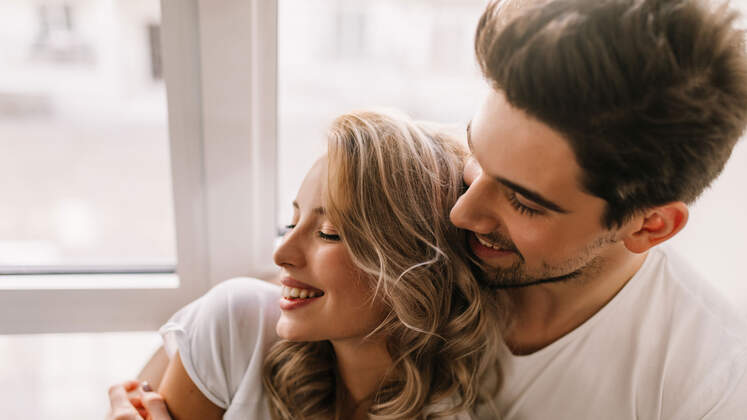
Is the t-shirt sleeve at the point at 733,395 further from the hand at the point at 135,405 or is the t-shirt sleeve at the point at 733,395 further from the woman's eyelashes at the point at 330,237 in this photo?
the hand at the point at 135,405

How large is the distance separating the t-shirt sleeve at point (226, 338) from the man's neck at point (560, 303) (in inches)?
19.5

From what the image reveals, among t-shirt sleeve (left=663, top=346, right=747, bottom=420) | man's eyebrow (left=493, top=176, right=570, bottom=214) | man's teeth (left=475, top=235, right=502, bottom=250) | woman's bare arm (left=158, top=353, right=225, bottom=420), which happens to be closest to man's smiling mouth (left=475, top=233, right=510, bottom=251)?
man's teeth (left=475, top=235, right=502, bottom=250)

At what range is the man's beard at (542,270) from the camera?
850 millimetres

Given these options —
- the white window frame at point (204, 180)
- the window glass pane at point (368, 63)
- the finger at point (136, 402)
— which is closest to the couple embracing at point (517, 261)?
the finger at point (136, 402)

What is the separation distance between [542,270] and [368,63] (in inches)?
24.2

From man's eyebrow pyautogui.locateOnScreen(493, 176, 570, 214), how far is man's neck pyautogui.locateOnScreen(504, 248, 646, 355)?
276 millimetres

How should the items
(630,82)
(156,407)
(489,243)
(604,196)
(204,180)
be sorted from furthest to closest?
(204,180)
(156,407)
(489,243)
(604,196)
(630,82)

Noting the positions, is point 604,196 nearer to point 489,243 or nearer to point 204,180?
point 489,243

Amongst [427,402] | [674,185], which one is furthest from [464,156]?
[427,402]

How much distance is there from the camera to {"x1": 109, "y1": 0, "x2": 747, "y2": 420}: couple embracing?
25.8 inches

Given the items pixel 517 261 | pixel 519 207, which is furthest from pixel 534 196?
pixel 517 261

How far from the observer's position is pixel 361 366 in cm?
103

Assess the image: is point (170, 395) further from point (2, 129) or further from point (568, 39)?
point (568, 39)

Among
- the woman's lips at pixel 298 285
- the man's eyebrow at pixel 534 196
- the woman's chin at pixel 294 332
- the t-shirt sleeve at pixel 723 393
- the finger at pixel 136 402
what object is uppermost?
the man's eyebrow at pixel 534 196
